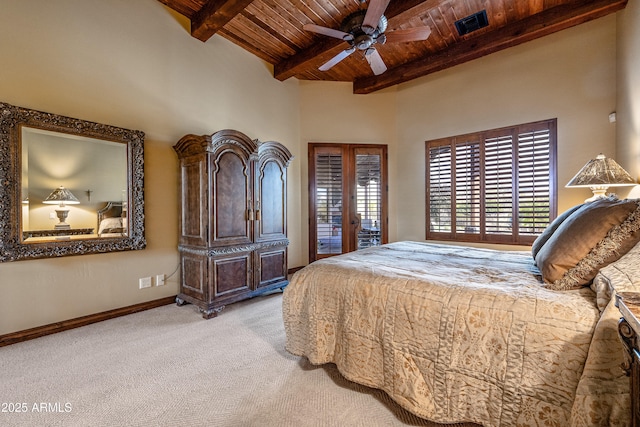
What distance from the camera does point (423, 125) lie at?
4.66m

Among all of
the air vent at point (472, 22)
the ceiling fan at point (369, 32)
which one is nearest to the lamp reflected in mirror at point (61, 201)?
the ceiling fan at point (369, 32)

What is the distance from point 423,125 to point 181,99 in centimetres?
360

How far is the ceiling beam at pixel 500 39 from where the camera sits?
10.0 feet

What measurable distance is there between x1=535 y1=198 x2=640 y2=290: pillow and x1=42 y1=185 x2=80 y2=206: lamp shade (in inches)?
144

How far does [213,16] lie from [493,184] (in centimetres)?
412

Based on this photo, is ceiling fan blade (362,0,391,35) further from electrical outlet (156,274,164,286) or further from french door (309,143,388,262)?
electrical outlet (156,274,164,286)

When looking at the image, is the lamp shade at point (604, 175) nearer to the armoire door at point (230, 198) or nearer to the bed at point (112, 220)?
the armoire door at point (230, 198)

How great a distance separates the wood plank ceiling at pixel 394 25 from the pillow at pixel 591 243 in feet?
7.17

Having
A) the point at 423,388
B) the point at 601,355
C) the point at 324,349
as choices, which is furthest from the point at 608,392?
the point at 324,349

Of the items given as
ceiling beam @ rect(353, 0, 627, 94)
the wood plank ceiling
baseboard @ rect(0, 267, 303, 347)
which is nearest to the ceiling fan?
the wood plank ceiling

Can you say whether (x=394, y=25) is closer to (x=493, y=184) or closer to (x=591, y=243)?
(x=493, y=184)

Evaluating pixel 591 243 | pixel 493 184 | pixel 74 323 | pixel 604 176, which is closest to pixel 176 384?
pixel 74 323

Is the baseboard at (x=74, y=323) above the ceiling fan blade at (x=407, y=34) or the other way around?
the other way around

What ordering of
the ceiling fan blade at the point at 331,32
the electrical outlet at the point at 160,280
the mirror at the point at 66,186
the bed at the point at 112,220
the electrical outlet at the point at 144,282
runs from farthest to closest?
the electrical outlet at the point at 160,280
the electrical outlet at the point at 144,282
the bed at the point at 112,220
the ceiling fan blade at the point at 331,32
the mirror at the point at 66,186
